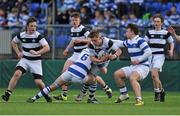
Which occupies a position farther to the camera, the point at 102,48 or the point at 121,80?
the point at 121,80

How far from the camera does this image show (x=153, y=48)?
20.5 meters

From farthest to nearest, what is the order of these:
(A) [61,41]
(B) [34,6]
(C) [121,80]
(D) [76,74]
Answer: (B) [34,6]
(A) [61,41]
(C) [121,80]
(D) [76,74]

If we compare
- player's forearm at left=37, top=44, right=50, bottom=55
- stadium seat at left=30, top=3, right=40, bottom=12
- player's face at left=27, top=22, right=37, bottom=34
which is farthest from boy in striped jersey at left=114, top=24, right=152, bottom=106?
stadium seat at left=30, top=3, right=40, bottom=12

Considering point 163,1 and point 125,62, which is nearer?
point 125,62

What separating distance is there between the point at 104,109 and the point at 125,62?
1026 cm

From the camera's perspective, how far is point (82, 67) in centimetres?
1745

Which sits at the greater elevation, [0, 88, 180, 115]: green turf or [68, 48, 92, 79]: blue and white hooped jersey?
[68, 48, 92, 79]: blue and white hooped jersey

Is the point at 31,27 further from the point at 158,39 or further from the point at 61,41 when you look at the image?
the point at 61,41

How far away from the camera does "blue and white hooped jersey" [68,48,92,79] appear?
17375 millimetres

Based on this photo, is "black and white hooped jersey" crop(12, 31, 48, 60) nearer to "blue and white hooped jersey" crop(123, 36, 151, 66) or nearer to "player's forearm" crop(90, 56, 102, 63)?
"player's forearm" crop(90, 56, 102, 63)

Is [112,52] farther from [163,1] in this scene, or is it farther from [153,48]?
[163,1]

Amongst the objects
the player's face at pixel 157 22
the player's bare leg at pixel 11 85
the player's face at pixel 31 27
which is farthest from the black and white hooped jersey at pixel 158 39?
the player's bare leg at pixel 11 85

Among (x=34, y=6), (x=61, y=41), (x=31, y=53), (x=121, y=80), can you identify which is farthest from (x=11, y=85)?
(x=34, y=6)

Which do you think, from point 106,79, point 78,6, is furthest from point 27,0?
point 106,79
